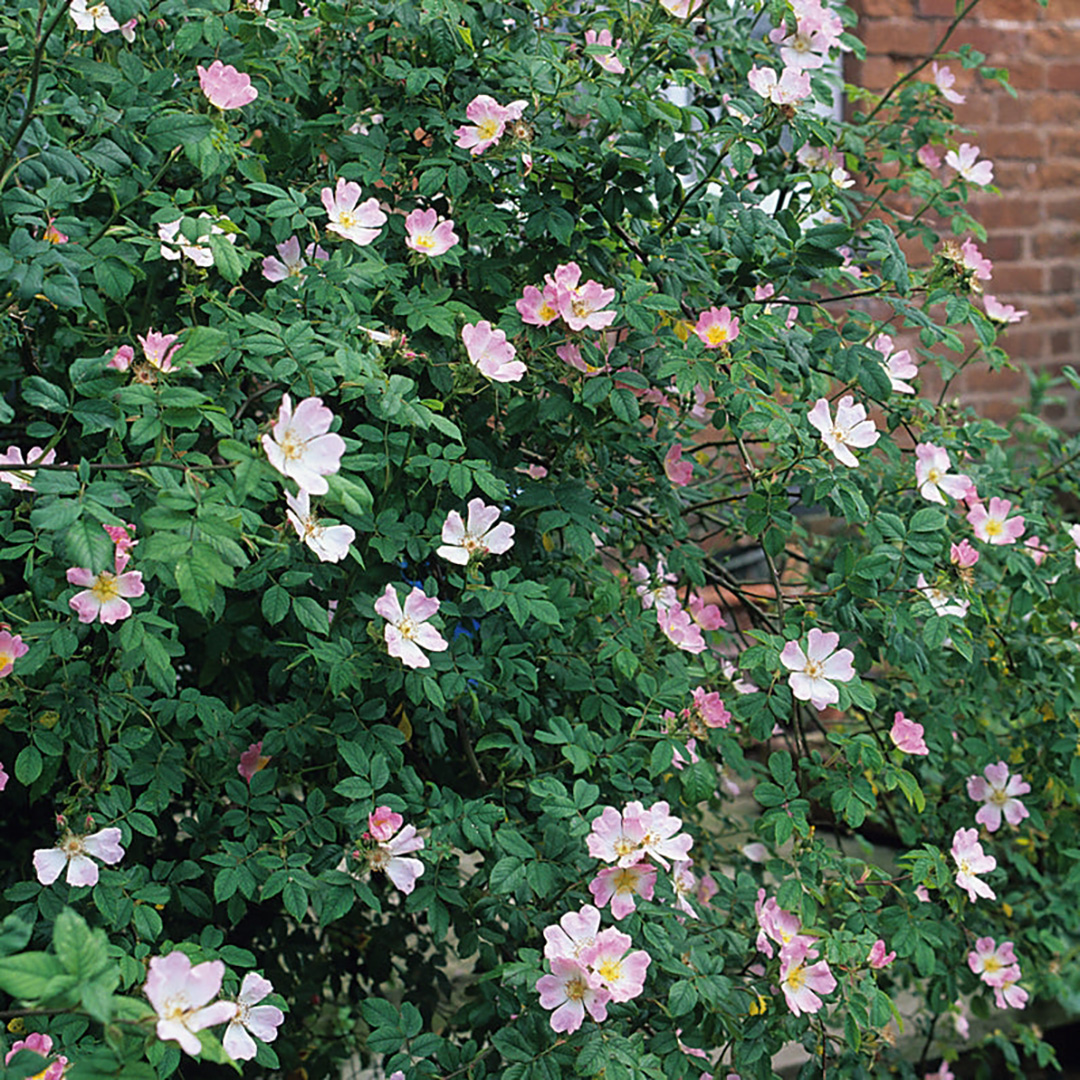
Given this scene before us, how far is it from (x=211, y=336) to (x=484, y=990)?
711 mm

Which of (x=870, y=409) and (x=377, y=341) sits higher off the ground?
(x=377, y=341)

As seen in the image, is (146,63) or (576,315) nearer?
(576,315)

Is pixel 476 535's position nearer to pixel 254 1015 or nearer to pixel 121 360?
pixel 121 360

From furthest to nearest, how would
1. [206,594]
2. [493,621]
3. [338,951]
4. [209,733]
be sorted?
[338,951] → [493,621] → [209,733] → [206,594]

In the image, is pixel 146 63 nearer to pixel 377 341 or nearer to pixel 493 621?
pixel 377 341

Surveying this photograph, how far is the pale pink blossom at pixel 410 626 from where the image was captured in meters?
1.16

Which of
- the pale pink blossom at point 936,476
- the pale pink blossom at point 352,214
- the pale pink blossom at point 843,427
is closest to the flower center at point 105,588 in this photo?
the pale pink blossom at point 352,214

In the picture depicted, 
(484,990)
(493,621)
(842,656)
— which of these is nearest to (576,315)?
(493,621)

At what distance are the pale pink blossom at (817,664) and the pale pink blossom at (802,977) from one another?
0.83ft

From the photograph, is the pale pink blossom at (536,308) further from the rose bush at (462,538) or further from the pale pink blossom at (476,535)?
the pale pink blossom at (476,535)

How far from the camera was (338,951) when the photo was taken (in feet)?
5.50

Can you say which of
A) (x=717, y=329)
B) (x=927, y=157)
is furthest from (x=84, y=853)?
(x=927, y=157)

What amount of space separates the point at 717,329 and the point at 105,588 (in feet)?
2.30

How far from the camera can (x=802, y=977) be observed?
1.28 m
